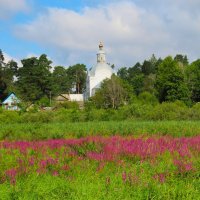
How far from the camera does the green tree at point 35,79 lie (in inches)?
4102

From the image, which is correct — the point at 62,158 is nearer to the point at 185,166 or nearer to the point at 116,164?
the point at 116,164

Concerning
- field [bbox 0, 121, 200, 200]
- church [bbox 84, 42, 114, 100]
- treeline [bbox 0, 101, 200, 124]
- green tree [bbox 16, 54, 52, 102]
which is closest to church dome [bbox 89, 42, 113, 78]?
church [bbox 84, 42, 114, 100]

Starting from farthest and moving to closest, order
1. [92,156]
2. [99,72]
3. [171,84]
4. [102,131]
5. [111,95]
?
[99,72] → [111,95] → [171,84] → [102,131] → [92,156]

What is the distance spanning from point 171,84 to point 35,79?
42.9m

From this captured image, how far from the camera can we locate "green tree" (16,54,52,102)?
342ft

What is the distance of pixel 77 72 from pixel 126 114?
118 metres

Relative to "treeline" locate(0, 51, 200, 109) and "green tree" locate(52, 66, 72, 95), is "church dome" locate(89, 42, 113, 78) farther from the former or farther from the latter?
"green tree" locate(52, 66, 72, 95)

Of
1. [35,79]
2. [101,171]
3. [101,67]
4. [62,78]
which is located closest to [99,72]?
[101,67]

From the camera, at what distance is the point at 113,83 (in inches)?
3201

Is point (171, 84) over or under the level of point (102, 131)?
over

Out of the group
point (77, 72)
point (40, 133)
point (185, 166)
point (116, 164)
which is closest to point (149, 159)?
point (116, 164)

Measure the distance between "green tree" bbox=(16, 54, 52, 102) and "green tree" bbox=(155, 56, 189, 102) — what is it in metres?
35.9

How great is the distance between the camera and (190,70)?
297ft

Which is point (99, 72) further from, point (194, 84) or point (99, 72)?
point (194, 84)
